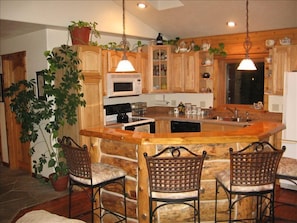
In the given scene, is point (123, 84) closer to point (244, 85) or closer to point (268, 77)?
point (244, 85)

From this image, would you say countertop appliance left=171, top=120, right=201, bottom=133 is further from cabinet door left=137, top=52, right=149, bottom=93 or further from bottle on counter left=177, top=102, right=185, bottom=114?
cabinet door left=137, top=52, right=149, bottom=93

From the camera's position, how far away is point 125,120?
5.56 metres

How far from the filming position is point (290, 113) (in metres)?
4.38

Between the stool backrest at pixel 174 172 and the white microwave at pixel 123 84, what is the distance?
110 inches

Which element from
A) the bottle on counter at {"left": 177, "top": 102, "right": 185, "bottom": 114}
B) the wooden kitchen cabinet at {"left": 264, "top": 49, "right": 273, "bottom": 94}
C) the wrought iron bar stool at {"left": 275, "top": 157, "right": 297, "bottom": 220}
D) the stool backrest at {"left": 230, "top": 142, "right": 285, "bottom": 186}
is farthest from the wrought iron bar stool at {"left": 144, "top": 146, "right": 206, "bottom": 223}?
the bottle on counter at {"left": 177, "top": 102, "right": 185, "bottom": 114}

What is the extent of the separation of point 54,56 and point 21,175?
243 cm

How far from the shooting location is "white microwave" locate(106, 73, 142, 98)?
515 centimetres

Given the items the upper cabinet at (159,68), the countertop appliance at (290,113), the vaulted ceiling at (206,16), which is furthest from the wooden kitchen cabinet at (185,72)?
the countertop appliance at (290,113)

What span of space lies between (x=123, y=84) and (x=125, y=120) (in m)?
0.66

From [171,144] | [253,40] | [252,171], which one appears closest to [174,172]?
[171,144]

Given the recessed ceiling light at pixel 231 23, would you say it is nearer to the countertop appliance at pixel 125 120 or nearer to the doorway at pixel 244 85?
the doorway at pixel 244 85

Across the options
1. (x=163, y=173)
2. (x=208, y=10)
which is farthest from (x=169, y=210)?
(x=208, y=10)

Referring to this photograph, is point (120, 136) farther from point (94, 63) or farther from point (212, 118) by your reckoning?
point (212, 118)

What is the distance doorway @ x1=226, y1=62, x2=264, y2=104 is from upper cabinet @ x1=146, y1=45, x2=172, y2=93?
1215 millimetres
